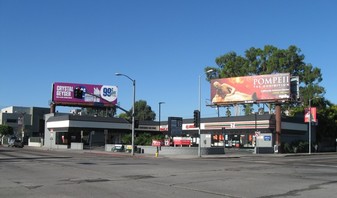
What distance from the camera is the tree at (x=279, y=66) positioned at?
84606 mm

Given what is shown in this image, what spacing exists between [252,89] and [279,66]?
22457 millimetres

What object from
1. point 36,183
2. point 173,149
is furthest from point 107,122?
point 36,183

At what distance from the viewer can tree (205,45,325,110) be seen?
278 ft

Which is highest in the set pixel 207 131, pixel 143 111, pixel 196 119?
pixel 143 111

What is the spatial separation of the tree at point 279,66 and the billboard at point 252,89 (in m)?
18.5

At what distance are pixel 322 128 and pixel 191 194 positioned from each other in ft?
220

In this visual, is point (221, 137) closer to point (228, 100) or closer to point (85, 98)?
point (228, 100)

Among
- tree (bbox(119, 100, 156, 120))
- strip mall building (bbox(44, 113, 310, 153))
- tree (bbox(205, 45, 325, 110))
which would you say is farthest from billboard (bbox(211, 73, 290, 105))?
tree (bbox(119, 100, 156, 120))

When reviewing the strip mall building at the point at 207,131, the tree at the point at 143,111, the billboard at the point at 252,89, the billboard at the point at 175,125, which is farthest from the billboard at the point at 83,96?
the tree at the point at 143,111

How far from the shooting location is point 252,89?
217 feet

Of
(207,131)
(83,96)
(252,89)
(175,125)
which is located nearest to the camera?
(175,125)

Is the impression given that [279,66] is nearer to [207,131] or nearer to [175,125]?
[207,131]

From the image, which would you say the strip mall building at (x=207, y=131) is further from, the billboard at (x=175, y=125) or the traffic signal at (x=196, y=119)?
the traffic signal at (x=196, y=119)

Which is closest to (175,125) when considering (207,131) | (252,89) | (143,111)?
(252,89)
